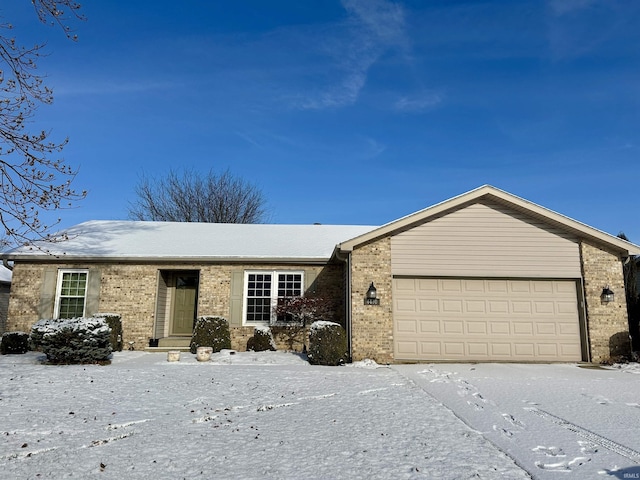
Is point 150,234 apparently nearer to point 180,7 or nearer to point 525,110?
point 180,7

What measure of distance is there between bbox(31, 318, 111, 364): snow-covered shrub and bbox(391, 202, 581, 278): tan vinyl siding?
Result: 7533mm

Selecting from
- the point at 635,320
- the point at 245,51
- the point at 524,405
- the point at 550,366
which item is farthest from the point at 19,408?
the point at 635,320

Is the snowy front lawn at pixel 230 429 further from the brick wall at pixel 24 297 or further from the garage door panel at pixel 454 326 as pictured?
the brick wall at pixel 24 297

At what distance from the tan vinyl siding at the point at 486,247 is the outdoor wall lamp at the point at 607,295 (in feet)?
2.48

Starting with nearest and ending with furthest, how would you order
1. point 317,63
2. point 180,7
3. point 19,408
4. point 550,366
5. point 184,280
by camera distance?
1. point 19,408
2. point 180,7
3. point 550,366
4. point 317,63
5. point 184,280

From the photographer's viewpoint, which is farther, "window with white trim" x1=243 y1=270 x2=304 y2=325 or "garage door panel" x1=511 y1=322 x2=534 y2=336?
"window with white trim" x1=243 y1=270 x2=304 y2=325

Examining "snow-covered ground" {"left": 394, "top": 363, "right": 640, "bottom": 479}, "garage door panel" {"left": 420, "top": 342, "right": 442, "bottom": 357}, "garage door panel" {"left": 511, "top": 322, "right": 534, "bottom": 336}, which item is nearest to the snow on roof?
"garage door panel" {"left": 420, "top": 342, "right": 442, "bottom": 357}

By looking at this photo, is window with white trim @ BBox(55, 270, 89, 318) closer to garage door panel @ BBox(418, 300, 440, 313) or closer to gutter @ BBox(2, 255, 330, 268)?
gutter @ BBox(2, 255, 330, 268)

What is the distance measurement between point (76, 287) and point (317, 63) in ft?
34.3

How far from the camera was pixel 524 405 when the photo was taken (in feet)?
20.7

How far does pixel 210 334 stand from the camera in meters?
11.9

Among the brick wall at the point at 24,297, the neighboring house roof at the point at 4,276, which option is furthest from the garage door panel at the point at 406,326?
the neighboring house roof at the point at 4,276

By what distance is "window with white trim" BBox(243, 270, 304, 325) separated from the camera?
→ 13062 millimetres

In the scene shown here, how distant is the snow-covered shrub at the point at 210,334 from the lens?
11859mm
